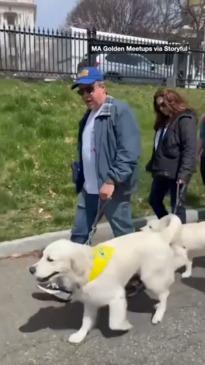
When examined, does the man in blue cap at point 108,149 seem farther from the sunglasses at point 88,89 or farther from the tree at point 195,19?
the tree at point 195,19

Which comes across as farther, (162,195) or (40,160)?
(40,160)

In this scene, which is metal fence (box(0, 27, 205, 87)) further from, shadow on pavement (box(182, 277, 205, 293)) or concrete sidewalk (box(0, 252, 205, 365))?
concrete sidewalk (box(0, 252, 205, 365))

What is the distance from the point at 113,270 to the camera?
374 centimetres

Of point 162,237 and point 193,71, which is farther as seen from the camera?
point 193,71

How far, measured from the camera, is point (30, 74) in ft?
49.3

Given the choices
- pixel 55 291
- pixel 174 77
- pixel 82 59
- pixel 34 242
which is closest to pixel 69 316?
pixel 55 291

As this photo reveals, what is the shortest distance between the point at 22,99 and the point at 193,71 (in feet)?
37.4

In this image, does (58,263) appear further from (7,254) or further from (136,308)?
(7,254)

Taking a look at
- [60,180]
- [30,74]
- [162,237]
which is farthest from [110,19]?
[162,237]

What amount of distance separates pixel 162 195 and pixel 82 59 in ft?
36.7

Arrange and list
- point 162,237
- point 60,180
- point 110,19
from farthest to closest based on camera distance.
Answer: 1. point 110,19
2. point 60,180
3. point 162,237

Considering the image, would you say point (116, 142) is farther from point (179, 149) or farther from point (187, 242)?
point (187, 242)

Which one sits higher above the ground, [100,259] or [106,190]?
[106,190]

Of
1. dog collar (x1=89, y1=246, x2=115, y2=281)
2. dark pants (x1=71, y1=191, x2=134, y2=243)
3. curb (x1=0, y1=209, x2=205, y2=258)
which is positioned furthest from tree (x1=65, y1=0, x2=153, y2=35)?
dog collar (x1=89, y1=246, x2=115, y2=281)
